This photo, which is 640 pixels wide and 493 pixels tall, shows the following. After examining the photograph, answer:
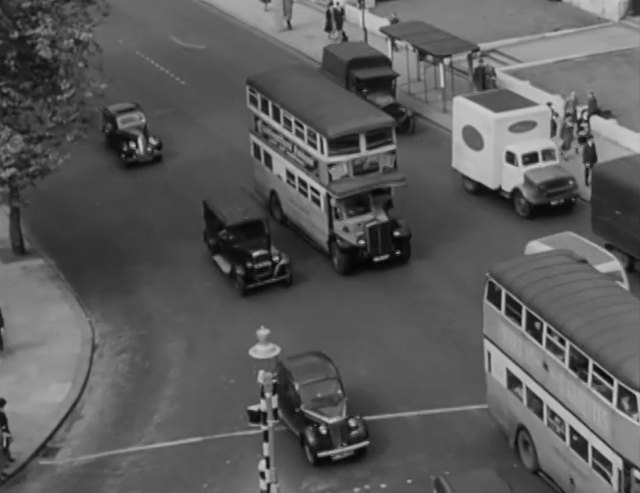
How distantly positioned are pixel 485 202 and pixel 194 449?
16644 mm

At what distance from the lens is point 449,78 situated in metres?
59.0

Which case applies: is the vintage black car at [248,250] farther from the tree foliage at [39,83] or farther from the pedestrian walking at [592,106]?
the pedestrian walking at [592,106]

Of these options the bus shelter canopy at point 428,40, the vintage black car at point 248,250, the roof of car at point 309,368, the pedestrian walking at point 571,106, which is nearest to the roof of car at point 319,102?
the vintage black car at point 248,250

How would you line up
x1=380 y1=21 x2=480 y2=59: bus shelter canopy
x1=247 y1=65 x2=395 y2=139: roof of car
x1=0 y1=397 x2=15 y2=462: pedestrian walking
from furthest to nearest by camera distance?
x1=380 y1=21 x2=480 y2=59: bus shelter canopy, x1=247 y1=65 x2=395 y2=139: roof of car, x1=0 y1=397 x2=15 y2=462: pedestrian walking

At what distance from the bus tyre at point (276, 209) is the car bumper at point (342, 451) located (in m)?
14.8

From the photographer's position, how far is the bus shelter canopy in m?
54.0

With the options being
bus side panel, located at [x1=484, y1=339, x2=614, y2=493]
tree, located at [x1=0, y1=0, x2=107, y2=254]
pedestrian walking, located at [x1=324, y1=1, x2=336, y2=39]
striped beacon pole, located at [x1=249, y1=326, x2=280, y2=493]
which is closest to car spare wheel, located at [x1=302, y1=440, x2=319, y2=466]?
striped beacon pole, located at [x1=249, y1=326, x2=280, y2=493]

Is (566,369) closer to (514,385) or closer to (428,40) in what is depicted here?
(514,385)

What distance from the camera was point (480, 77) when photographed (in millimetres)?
54531

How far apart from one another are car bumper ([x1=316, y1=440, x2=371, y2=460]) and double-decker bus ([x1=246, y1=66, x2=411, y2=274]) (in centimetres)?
1006

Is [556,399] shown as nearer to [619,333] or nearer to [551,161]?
[619,333]

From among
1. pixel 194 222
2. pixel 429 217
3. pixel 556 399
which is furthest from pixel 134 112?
pixel 556 399

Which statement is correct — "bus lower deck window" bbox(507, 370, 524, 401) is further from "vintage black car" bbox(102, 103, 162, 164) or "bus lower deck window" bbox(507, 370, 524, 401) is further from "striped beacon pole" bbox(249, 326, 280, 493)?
"vintage black car" bbox(102, 103, 162, 164)

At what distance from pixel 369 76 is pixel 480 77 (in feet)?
13.9
